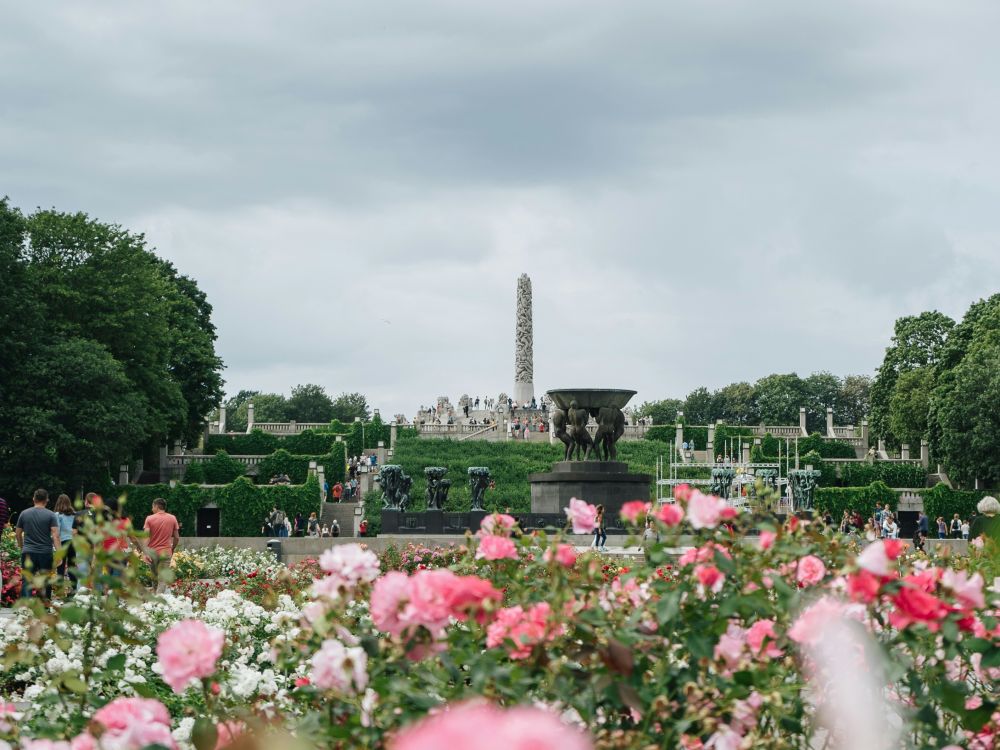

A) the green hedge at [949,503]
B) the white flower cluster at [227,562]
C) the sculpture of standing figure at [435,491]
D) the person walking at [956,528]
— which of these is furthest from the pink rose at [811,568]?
the green hedge at [949,503]

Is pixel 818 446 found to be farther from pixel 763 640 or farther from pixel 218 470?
pixel 763 640

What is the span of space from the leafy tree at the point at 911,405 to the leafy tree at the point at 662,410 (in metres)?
60.2

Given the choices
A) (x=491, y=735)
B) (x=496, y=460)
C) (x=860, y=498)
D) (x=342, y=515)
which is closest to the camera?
(x=491, y=735)

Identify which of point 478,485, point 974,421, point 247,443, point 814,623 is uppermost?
point 974,421

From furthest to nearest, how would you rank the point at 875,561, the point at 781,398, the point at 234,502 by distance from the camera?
the point at 781,398 → the point at 234,502 → the point at 875,561

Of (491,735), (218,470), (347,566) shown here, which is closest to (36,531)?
(347,566)

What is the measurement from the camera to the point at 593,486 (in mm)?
33062

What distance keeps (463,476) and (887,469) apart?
2117cm

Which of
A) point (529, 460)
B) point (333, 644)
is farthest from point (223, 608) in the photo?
point (529, 460)

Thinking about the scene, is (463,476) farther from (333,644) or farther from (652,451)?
(333,644)

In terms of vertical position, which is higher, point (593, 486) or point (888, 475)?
point (593, 486)

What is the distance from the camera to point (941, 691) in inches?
183

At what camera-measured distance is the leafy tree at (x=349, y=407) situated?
128500 mm

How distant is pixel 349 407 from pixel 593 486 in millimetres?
99843
